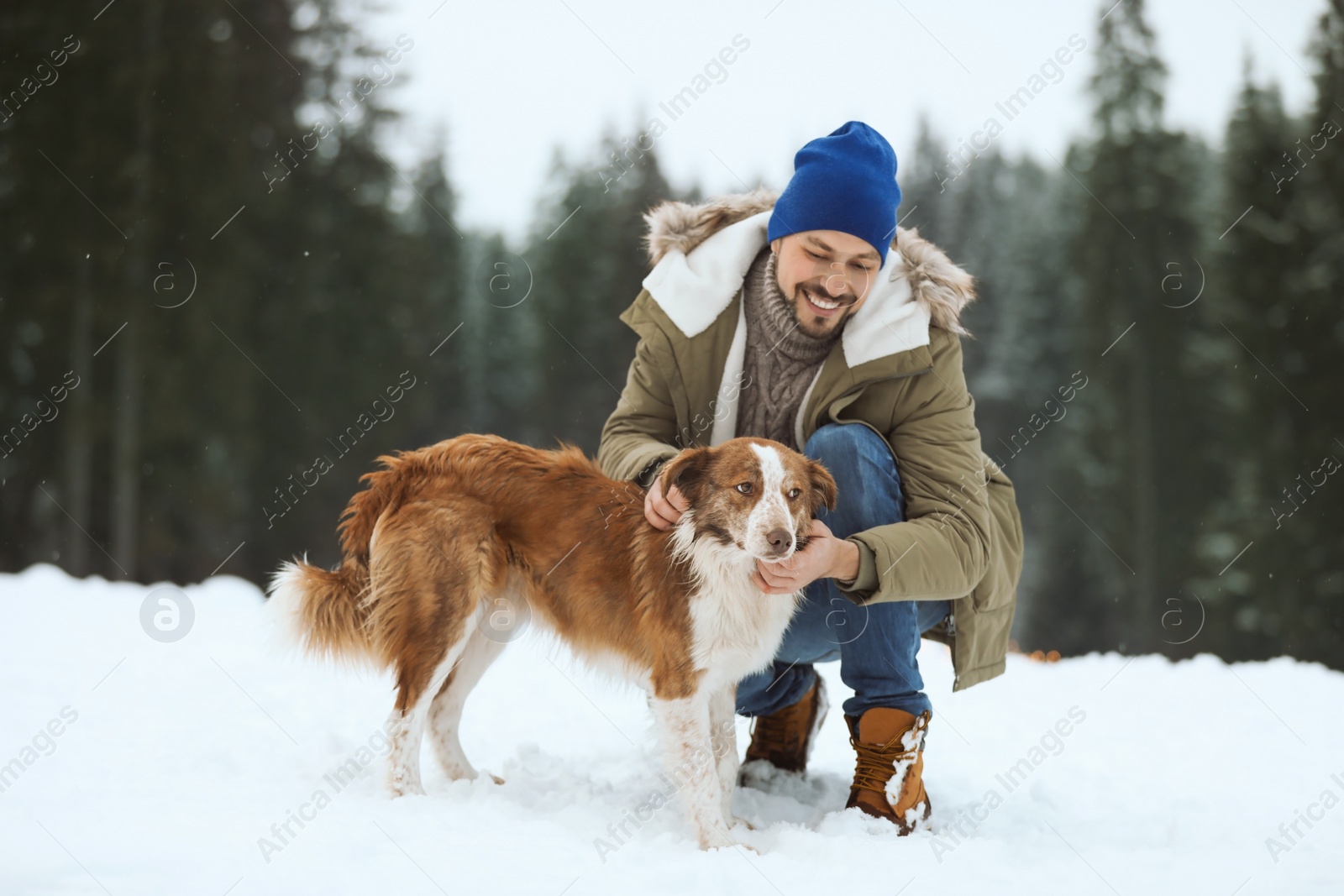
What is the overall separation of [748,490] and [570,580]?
28.1 inches

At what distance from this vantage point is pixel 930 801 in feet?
11.4

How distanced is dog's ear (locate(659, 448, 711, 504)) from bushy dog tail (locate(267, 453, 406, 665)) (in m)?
0.94

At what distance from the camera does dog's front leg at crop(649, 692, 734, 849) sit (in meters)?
2.93

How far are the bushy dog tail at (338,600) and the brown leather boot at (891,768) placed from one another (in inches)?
62.9

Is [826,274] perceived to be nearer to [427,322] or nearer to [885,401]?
[885,401]

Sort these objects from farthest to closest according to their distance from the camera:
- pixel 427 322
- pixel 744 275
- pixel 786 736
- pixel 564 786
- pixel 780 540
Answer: pixel 427 322 < pixel 786 736 < pixel 744 275 < pixel 564 786 < pixel 780 540

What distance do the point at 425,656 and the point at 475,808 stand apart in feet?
1.75

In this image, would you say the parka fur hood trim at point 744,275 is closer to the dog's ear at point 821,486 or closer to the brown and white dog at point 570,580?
the dog's ear at point 821,486

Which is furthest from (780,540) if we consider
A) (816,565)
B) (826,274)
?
(826,274)

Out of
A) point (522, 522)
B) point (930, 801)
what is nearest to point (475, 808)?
point (522, 522)

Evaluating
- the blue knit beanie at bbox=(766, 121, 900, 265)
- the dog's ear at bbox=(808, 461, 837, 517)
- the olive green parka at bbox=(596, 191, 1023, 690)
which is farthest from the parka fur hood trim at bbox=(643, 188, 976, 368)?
the dog's ear at bbox=(808, 461, 837, 517)

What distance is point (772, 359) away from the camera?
3523 mm

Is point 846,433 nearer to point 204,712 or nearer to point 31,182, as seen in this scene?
point 204,712

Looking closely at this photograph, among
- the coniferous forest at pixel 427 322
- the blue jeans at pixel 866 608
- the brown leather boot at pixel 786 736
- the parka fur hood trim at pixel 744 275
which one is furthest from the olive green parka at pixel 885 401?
the coniferous forest at pixel 427 322
